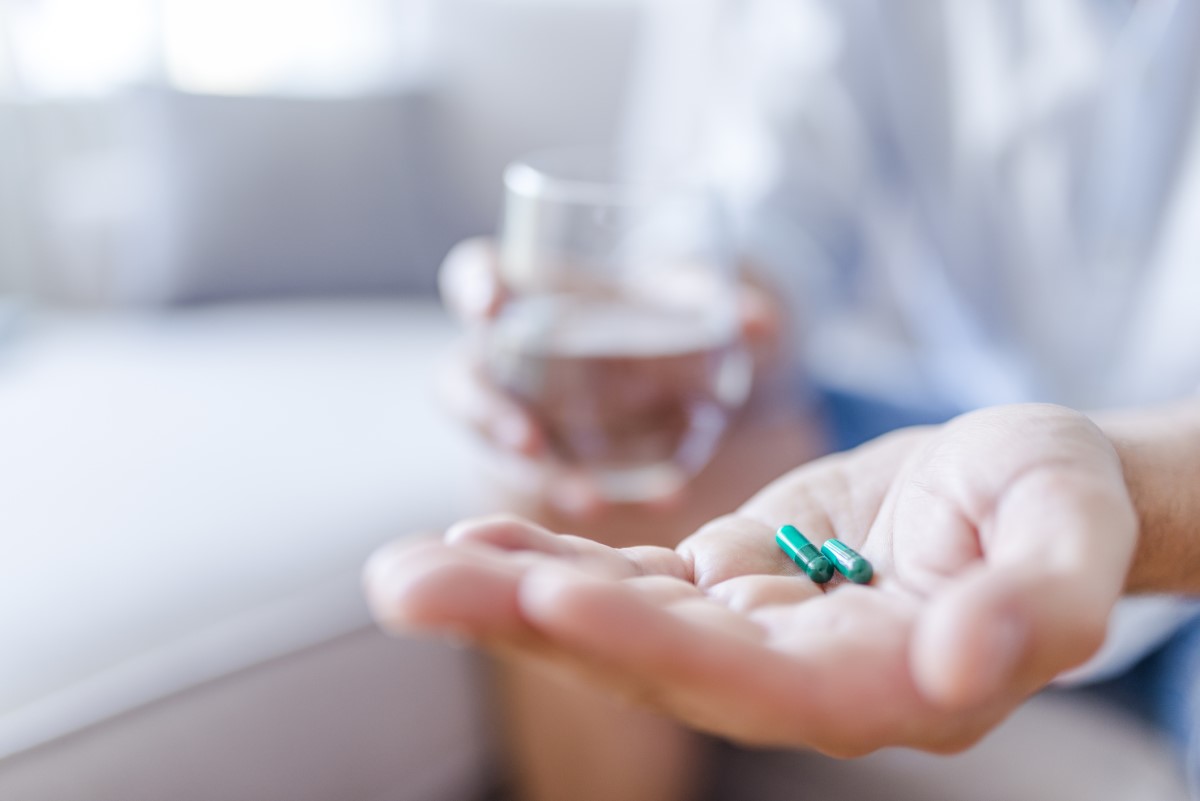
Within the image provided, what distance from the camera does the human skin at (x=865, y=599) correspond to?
0.61 ft

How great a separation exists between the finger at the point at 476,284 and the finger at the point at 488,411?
0.03 metres

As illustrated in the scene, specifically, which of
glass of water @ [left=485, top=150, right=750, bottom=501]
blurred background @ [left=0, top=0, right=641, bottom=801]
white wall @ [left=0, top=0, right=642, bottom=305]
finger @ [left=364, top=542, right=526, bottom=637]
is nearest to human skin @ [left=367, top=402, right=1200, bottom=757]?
finger @ [left=364, top=542, right=526, bottom=637]

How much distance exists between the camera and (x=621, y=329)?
0.39 metres

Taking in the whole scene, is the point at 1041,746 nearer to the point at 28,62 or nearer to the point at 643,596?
the point at 643,596

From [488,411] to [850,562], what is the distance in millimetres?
268

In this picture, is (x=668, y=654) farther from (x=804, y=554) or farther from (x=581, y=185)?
(x=581, y=185)

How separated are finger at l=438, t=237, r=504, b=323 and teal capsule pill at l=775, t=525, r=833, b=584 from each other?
0.72ft

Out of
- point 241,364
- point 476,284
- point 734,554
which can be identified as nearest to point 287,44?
point 241,364

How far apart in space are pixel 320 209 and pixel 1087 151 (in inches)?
25.0

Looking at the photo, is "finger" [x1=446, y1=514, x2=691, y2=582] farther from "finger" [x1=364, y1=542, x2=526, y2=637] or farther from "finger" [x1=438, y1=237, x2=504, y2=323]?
"finger" [x1=438, y1=237, x2=504, y2=323]

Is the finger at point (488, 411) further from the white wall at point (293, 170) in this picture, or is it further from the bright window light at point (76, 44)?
the bright window light at point (76, 44)

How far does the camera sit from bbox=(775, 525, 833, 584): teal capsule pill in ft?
0.80

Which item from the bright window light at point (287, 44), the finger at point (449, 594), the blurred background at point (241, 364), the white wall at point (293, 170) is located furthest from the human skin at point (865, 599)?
the bright window light at point (287, 44)

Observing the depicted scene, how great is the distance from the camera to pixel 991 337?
58 cm
